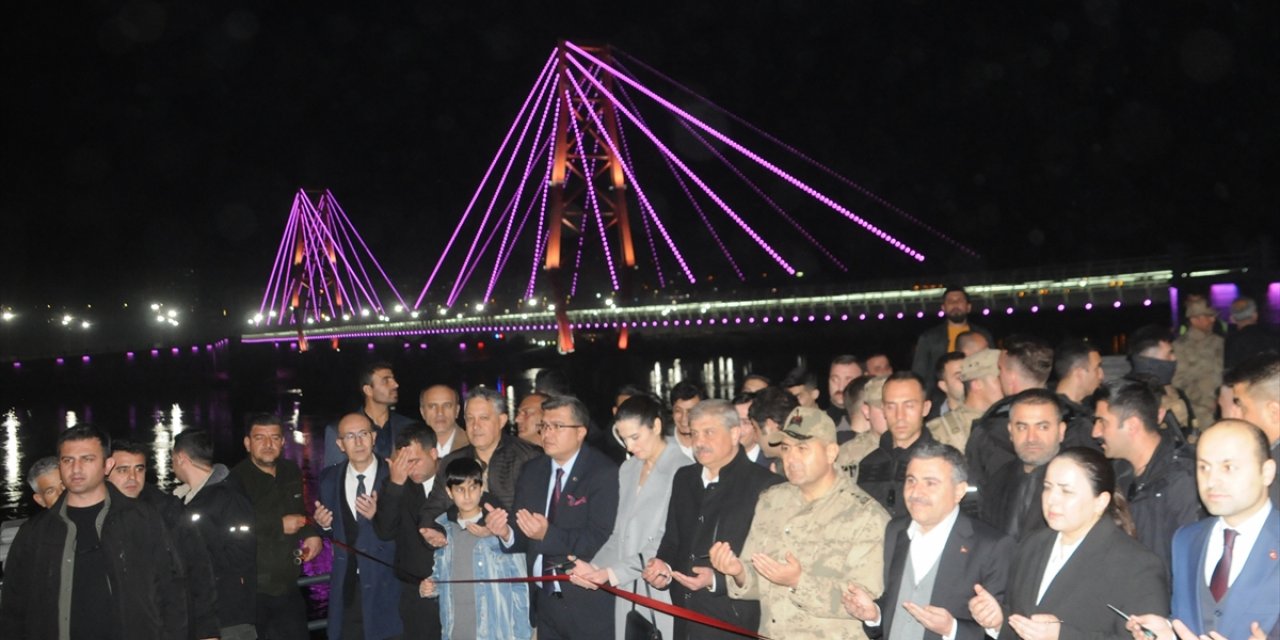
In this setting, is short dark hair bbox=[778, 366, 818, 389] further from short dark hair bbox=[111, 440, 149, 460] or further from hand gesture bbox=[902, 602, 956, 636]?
short dark hair bbox=[111, 440, 149, 460]

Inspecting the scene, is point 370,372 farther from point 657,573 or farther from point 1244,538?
point 1244,538

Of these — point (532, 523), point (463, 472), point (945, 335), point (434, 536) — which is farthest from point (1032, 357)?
point (945, 335)

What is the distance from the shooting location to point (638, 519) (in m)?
4.68

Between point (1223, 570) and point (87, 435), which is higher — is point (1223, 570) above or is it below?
below

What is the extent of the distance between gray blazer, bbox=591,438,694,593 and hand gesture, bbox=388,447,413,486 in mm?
1189

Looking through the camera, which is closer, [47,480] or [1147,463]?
[1147,463]

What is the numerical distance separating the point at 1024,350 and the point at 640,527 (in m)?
2.10

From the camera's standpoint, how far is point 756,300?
132ft

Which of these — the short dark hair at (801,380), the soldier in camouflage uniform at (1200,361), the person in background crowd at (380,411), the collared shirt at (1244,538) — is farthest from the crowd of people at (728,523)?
the soldier in camouflage uniform at (1200,361)

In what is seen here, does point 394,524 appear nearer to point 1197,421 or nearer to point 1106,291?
point 1197,421

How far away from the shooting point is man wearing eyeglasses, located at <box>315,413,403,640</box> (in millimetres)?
5566

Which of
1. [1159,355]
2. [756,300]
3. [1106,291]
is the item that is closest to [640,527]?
[1159,355]

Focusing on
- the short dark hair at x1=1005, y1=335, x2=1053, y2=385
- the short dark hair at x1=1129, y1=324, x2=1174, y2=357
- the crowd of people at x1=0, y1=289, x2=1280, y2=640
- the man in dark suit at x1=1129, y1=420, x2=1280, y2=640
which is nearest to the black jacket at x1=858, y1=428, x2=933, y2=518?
the crowd of people at x1=0, y1=289, x2=1280, y2=640

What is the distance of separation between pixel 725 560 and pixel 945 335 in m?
5.12
